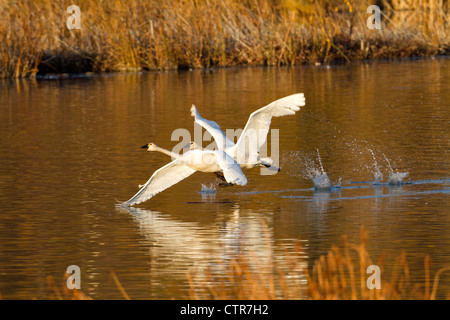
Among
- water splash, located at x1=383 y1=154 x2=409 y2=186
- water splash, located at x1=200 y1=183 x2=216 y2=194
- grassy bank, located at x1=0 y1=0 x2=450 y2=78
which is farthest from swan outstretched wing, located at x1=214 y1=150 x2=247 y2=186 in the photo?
grassy bank, located at x1=0 y1=0 x2=450 y2=78

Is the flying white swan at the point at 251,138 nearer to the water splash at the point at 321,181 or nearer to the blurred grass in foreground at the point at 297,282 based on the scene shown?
the water splash at the point at 321,181

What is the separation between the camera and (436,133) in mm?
16297

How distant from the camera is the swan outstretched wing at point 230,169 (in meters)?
10.2

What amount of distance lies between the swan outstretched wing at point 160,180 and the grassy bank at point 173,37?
61.5 ft

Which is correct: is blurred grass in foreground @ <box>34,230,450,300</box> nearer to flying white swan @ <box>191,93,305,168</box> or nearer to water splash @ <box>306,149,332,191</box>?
flying white swan @ <box>191,93,305,168</box>

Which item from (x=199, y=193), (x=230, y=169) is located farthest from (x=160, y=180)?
(x=230, y=169)

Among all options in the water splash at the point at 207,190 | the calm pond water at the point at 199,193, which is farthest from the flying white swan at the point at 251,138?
the water splash at the point at 207,190

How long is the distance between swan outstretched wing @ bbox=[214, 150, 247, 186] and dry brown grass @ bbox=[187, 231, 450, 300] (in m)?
1.37

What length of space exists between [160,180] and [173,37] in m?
19.6
